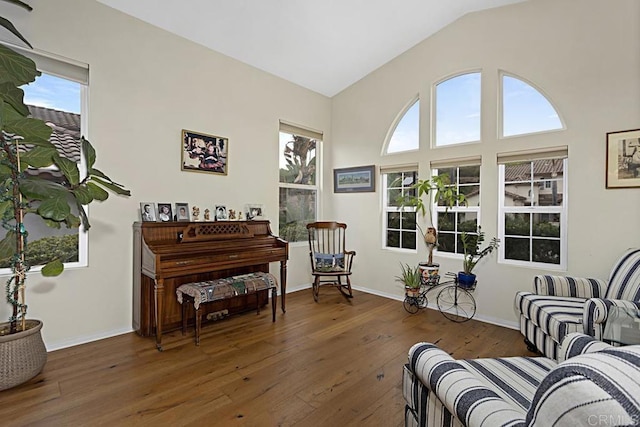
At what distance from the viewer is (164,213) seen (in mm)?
3207

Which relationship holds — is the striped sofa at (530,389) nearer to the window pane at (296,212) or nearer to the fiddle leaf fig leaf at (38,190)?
the fiddle leaf fig leaf at (38,190)

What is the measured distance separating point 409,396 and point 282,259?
2.30 m

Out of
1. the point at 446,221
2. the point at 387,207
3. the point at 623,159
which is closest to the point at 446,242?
the point at 446,221

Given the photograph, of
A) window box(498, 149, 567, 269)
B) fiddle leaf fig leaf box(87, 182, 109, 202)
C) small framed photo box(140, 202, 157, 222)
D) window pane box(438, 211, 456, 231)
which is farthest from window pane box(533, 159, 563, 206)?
fiddle leaf fig leaf box(87, 182, 109, 202)

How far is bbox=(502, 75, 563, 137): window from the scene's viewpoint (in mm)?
3201

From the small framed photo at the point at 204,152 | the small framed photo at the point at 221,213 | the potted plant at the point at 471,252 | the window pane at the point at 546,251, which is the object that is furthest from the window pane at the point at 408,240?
the small framed photo at the point at 204,152

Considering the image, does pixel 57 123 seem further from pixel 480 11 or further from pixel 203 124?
pixel 480 11

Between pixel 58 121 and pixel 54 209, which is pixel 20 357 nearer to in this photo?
pixel 54 209

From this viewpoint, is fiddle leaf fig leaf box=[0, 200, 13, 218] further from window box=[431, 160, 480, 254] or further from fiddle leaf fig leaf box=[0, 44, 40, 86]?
window box=[431, 160, 480, 254]

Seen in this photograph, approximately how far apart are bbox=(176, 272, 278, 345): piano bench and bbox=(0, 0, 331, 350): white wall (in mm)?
598

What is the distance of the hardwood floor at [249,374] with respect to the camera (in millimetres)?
1875

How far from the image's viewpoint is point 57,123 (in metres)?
2.77

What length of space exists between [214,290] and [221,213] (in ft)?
3.51

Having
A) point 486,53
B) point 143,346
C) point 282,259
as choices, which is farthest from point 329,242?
point 486,53
